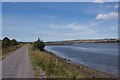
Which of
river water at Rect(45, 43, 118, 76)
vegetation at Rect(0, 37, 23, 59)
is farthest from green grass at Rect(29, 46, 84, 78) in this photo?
vegetation at Rect(0, 37, 23, 59)

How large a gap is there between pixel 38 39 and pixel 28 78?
55.2 m

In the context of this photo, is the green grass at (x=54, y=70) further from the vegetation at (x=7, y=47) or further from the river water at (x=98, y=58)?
the vegetation at (x=7, y=47)

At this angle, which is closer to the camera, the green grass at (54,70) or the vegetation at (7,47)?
the green grass at (54,70)

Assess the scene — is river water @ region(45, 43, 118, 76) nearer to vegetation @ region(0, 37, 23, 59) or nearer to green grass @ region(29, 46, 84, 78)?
green grass @ region(29, 46, 84, 78)

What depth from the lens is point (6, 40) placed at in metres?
101

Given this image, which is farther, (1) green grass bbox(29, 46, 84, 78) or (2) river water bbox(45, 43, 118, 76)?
(2) river water bbox(45, 43, 118, 76)

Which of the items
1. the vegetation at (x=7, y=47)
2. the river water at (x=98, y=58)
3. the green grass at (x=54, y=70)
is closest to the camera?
the green grass at (x=54, y=70)

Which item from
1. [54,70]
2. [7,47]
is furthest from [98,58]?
[7,47]

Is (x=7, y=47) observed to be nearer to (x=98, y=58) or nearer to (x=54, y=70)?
(x=98, y=58)

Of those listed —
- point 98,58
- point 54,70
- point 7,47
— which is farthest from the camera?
point 7,47

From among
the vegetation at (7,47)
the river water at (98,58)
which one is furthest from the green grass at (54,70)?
the vegetation at (7,47)

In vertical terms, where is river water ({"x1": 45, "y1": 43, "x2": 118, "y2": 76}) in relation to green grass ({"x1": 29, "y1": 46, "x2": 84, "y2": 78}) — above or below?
below

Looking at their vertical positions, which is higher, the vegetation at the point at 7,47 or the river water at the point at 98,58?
the vegetation at the point at 7,47

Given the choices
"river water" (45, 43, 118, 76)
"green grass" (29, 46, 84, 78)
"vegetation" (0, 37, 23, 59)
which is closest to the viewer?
"green grass" (29, 46, 84, 78)
